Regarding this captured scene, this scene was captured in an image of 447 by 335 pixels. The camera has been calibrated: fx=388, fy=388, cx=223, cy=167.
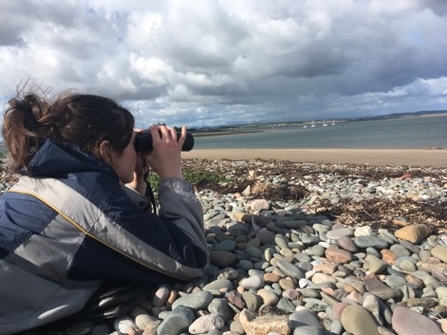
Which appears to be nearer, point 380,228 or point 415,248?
point 415,248

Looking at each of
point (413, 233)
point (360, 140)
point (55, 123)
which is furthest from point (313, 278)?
point (360, 140)

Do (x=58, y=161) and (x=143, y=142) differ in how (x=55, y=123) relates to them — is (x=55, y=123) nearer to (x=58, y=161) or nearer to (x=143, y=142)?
(x=58, y=161)

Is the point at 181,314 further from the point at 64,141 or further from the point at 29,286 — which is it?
the point at 64,141

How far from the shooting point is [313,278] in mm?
2637

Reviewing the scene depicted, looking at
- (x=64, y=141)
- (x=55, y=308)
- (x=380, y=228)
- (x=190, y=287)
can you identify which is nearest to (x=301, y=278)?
(x=190, y=287)

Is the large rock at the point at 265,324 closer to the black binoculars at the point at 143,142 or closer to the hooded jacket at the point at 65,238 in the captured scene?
the hooded jacket at the point at 65,238

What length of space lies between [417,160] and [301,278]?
14706mm

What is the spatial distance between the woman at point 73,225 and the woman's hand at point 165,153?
24 cm

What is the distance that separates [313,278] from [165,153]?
1.31 m

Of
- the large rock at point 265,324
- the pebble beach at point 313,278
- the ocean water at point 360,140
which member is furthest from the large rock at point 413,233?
the ocean water at point 360,140

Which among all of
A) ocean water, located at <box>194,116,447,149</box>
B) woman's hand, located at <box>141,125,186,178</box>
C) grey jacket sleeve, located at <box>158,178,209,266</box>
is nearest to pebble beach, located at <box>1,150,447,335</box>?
grey jacket sleeve, located at <box>158,178,209,266</box>

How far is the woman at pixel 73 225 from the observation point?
194cm

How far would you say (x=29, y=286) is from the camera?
6.34 ft

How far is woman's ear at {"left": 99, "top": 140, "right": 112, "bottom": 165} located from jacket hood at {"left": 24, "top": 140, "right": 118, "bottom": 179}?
0.43 feet
